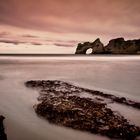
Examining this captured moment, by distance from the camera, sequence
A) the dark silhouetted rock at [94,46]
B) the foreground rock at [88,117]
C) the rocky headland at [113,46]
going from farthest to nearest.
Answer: the dark silhouetted rock at [94,46] < the rocky headland at [113,46] < the foreground rock at [88,117]

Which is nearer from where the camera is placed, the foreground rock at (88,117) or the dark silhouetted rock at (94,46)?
the foreground rock at (88,117)

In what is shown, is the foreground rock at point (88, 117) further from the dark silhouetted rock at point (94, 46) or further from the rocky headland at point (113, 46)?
the dark silhouetted rock at point (94, 46)

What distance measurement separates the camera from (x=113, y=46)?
9775cm

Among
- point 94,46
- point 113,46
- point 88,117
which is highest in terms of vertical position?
point 94,46

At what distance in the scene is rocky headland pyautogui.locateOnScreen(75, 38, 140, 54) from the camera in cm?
9144

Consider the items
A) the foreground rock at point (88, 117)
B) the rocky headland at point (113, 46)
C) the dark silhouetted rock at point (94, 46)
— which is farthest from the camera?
the dark silhouetted rock at point (94, 46)

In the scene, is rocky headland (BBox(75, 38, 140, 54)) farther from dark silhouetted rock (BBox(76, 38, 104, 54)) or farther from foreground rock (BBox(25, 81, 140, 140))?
foreground rock (BBox(25, 81, 140, 140))

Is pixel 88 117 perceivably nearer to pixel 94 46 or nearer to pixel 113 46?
pixel 94 46

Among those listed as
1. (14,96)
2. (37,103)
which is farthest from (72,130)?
(14,96)

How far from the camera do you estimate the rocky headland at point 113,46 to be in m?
91.4

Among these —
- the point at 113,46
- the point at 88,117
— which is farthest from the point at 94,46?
the point at 88,117

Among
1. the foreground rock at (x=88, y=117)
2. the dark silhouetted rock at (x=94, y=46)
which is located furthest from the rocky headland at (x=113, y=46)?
the foreground rock at (x=88, y=117)

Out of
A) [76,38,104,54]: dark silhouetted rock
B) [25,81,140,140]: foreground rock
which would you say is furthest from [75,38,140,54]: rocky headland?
[25,81,140,140]: foreground rock

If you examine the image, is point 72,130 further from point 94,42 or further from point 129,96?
point 94,42
